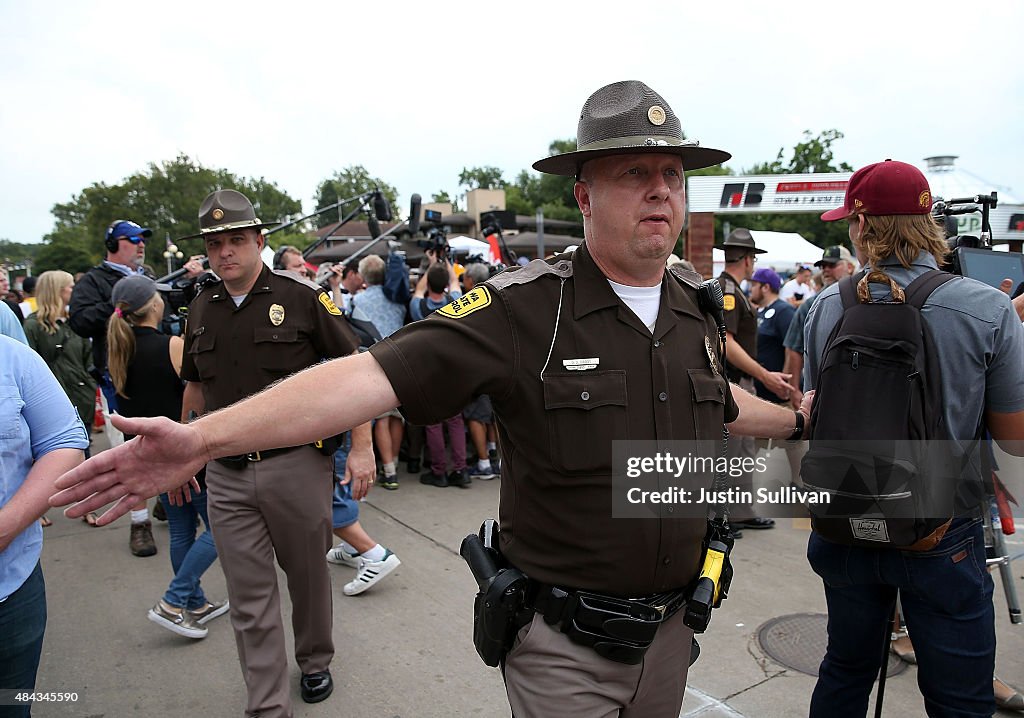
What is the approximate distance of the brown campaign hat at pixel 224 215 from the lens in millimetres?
3344

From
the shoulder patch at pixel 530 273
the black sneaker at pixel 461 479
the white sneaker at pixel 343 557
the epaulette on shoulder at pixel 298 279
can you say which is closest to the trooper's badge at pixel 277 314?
the epaulette on shoulder at pixel 298 279

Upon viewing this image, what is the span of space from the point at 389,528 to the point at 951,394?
435cm

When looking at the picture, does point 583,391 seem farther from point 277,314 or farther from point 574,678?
point 277,314

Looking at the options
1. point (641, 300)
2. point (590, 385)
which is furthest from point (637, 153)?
point (590, 385)

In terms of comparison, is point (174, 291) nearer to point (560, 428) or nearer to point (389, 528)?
point (389, 528)

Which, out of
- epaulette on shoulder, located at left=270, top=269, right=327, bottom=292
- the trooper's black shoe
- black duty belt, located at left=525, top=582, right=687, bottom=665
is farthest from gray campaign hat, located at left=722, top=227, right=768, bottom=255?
black duty belt, located at left=525, top=582, right=687, bottom=665

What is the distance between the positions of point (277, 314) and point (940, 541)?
2792 millimetres

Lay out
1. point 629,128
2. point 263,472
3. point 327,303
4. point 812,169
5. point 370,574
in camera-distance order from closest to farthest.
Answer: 1. point 629,128
2. point 263,472
3. point 327,303
4. point 370,574
5. point 812,169

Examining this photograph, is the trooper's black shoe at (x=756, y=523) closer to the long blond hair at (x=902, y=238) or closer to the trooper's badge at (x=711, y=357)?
the long blond hair at (x=902, y=238)

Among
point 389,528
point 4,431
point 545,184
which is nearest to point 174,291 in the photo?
point 389,528

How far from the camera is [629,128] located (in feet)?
5.96

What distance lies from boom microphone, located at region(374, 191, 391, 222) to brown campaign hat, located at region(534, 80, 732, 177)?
6.68 meters

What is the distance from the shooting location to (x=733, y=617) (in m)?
4.07

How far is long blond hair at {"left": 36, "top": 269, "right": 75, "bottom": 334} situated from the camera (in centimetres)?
672
